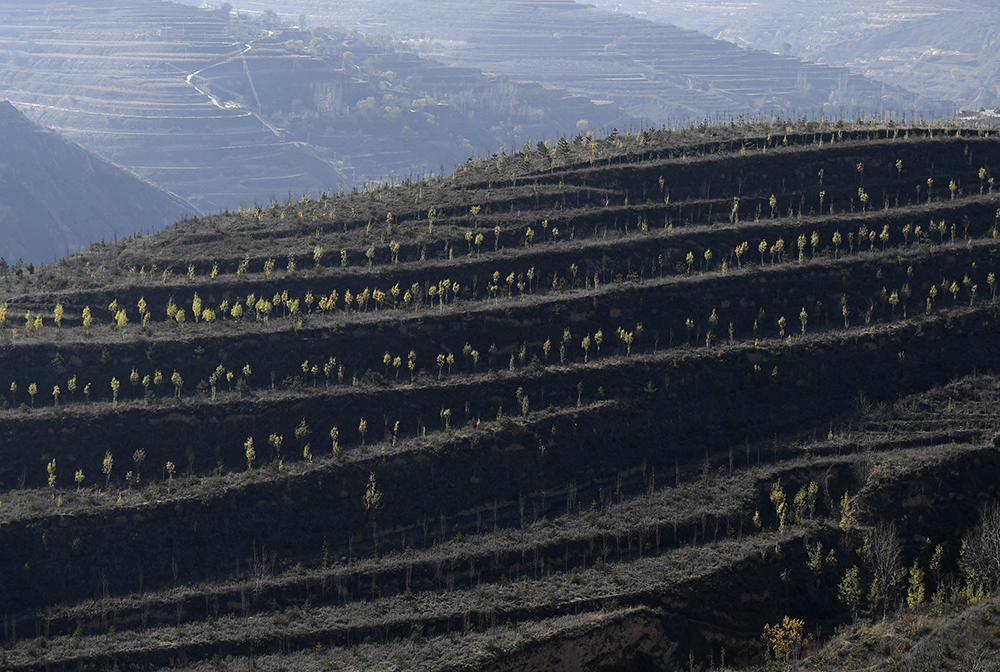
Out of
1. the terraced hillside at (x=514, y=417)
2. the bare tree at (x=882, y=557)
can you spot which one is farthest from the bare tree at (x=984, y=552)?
the bare tree at (x=882, y=557)

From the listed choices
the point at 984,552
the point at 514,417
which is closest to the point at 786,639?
the point at 984,552

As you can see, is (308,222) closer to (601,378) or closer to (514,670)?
(601,378)

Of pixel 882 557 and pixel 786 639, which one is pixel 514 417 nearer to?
pixel 786 639

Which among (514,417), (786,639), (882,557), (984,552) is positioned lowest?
(786,639)

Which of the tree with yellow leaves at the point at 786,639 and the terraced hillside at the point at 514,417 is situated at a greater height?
the terraced hillside at the point at 514,417

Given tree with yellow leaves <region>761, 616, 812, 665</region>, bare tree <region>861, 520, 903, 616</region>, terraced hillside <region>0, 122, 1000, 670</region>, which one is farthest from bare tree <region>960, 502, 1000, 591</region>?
tree with yellow leaves <region>761, 616, 812, 665</region>

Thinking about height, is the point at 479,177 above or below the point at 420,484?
above

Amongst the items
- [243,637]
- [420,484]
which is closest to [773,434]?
Result: [420,484]

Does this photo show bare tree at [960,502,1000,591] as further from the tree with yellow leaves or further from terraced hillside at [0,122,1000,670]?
the tree with yellow leaves

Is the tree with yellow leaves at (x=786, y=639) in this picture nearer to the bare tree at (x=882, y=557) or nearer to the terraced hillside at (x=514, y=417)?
the terraced hillside at (x=514, y=417)
